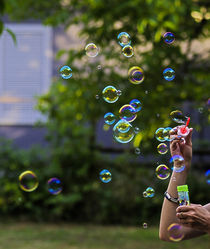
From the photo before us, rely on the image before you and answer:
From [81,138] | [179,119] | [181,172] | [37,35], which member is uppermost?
[37,35]

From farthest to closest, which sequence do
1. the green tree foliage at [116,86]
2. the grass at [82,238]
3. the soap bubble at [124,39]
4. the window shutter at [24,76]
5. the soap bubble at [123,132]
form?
the window shutter at [24,76]
the grass at [82,238]
the green tree foliage at [116,86]
the soap bubble at [124,39]
the soap bubble at [123,132]

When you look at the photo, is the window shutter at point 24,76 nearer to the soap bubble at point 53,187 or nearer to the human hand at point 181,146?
the soap bubble at point 53,187

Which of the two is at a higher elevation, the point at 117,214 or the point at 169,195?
the point at 169,195

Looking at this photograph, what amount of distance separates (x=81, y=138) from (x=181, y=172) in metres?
5.46

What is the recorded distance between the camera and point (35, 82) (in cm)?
888

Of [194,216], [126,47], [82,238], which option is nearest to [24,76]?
[82,238]

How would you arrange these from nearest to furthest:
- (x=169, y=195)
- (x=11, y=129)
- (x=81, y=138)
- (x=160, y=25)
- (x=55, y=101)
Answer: (x=169, y=195) → (x=160, y=25) → (x=55, y=101) → (x=81, y=138) → (x=11, y=129)

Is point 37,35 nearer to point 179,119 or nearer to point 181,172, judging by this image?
point 179,119

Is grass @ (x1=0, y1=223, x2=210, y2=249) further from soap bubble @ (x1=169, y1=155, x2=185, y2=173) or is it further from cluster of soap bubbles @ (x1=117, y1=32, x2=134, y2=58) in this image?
soap bubble @ (x1=169, y1=155, x2=185, y2=173)

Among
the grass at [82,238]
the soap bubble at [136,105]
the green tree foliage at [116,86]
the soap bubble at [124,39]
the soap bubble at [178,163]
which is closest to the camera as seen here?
the soap bubble at [178,163]

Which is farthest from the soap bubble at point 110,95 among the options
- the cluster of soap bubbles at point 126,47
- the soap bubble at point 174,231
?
the soap bubble at point 174,231

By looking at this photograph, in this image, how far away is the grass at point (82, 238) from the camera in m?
5.85

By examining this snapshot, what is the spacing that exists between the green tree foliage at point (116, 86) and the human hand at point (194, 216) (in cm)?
256

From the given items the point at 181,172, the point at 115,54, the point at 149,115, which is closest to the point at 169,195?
the point at 181,172
